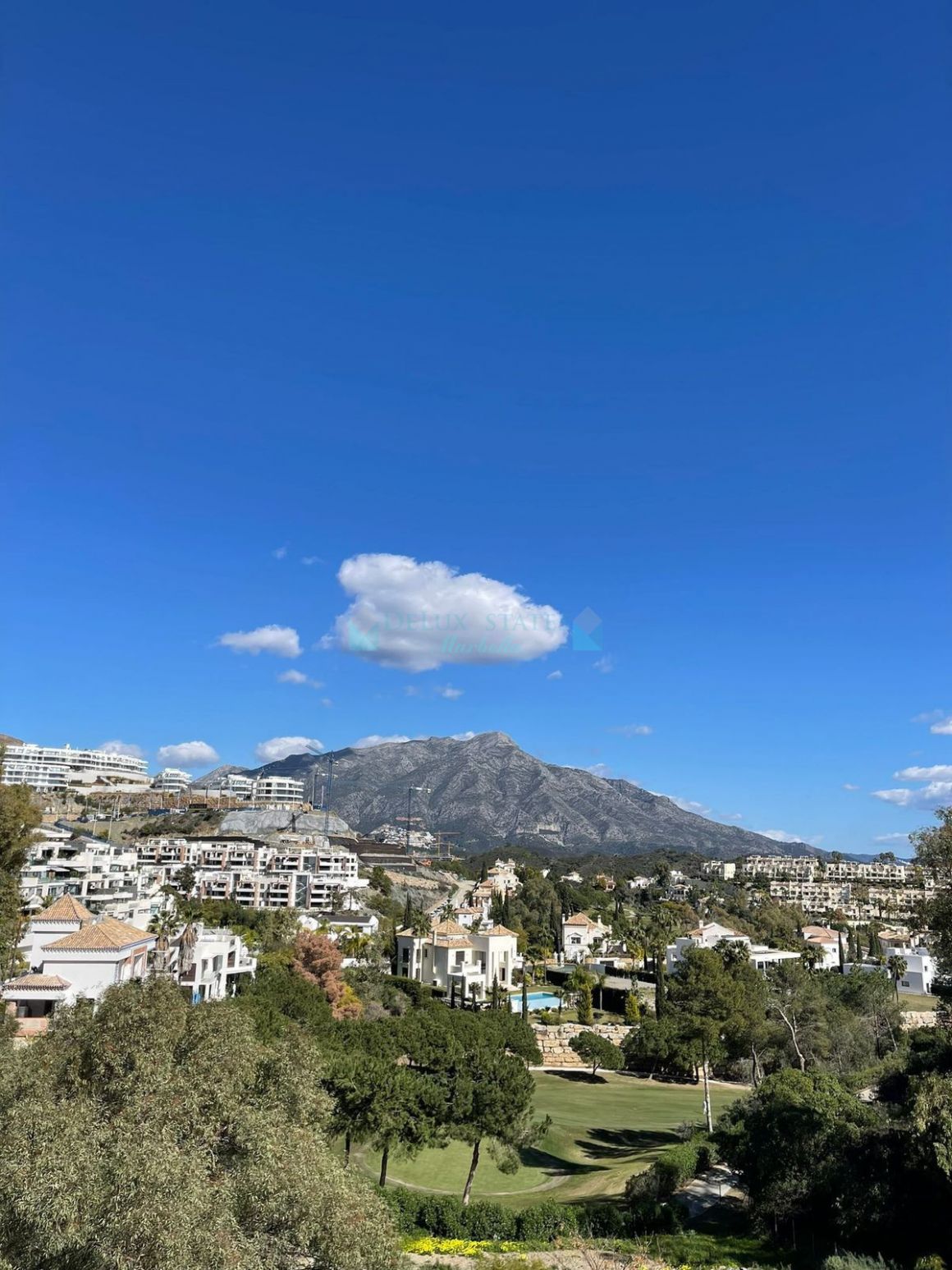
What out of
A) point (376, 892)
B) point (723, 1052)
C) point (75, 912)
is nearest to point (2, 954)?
point (75, 912)

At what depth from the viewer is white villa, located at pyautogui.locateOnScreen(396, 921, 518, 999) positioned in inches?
2625

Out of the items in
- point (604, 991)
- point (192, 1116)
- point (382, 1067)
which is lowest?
point (604, 991)

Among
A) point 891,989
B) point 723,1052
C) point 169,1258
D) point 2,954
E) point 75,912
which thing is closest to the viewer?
point 169,1258

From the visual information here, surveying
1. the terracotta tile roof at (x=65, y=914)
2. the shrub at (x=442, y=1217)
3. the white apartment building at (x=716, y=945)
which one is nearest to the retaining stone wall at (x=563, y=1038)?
the white apartment building at (x=716, y=945)

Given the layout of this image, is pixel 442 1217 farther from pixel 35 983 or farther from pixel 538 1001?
pixel 538 1001

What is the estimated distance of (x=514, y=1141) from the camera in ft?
85.4

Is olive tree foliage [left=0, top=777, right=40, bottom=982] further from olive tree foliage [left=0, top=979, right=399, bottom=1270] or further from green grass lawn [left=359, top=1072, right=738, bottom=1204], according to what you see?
olive tree foliage [left=0, top=979, right=399, bottom=1270]

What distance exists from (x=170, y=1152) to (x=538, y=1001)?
6520cm

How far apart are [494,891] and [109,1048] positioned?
10596cm

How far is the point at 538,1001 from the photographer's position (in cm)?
7081

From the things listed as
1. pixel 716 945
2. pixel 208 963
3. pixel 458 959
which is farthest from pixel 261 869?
pixel 208 963

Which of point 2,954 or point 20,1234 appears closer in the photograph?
point 20,1234

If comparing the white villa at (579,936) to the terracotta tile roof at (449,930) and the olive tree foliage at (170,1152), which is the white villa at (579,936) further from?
the olive tree foliage at (170,1152)

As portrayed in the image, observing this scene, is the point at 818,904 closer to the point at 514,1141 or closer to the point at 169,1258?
the point at 514,1141
